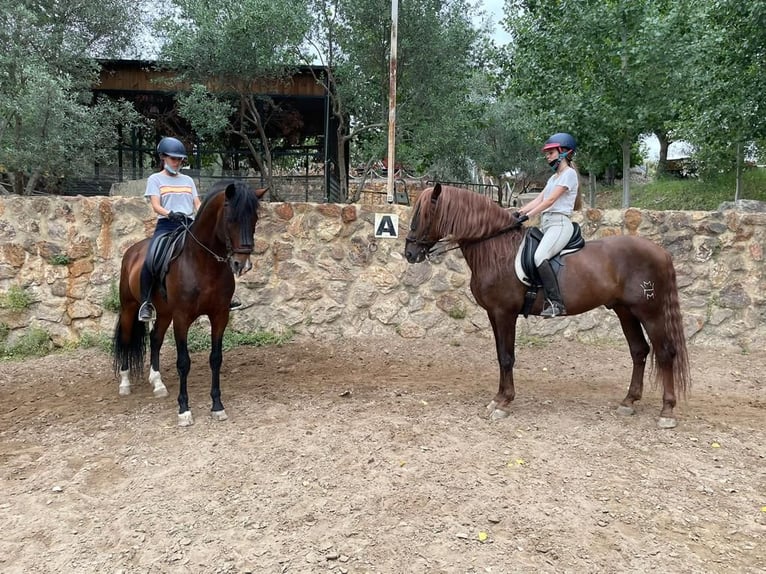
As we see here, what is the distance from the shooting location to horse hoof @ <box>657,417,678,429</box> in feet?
13.5

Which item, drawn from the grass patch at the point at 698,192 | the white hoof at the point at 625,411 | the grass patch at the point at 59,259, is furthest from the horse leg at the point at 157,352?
the grass patch at the point at 698,192

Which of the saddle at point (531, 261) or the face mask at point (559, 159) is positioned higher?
the face mask at point (559, 159)

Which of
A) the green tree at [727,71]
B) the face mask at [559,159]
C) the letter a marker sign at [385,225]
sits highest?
the green tree at [727,71]

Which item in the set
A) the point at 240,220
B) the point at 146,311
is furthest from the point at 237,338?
the point at 240,220

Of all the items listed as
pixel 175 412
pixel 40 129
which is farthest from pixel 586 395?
pixel 40 129

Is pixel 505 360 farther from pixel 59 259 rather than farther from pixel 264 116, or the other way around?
pixel 264 116

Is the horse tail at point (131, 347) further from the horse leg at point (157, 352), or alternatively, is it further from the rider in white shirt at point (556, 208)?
the rider in white shirt at point (556, 208)

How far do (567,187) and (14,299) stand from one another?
6048 millimetres

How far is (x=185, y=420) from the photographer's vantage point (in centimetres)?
413

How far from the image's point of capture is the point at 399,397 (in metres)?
4.80

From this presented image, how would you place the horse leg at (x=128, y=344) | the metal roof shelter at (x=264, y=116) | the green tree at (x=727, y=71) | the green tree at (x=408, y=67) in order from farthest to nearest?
the metal roof shelter at (x=264, y=116) → the green tree at (x=408, y=67) → the green tree at (x=727, y=71) → the horse leg at (x=128, y=344)

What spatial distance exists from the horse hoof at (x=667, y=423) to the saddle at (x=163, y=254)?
13.5 feet

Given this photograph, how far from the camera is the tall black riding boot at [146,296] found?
4.48 metres

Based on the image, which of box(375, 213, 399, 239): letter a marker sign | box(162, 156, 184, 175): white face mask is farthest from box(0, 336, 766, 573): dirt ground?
box(162, 156, 184, 175): white face mask
